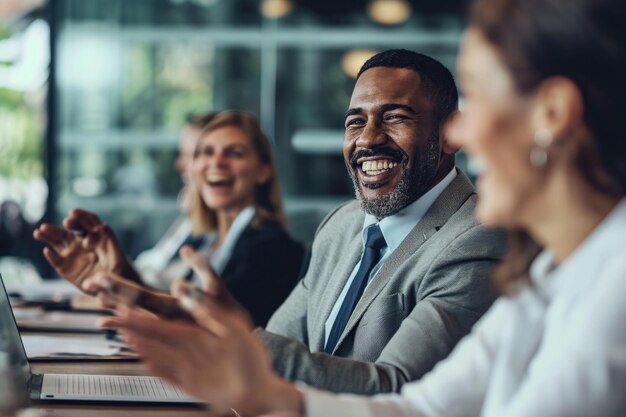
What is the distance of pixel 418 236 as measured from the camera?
2236 mm

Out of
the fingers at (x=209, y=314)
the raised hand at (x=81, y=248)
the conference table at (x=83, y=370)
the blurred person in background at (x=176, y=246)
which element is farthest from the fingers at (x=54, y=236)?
the fingers at (x=209, y=314)

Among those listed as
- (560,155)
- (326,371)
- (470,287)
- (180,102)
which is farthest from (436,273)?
(180,102)

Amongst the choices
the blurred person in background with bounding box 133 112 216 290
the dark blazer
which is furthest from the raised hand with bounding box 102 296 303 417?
the blurred person in background with bounding box 133 112 216 290

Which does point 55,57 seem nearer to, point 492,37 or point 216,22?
point 216,22

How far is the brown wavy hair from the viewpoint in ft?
3.61

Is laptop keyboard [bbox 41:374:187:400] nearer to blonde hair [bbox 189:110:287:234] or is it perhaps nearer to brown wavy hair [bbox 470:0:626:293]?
brown wavy hair [bbox 470:0:626:293]

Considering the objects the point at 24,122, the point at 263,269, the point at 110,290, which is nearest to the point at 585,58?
the point at 110,290

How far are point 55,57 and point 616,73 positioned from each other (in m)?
6.26

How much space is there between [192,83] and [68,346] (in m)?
4.56

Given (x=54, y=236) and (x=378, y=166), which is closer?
(x=378, y=166)

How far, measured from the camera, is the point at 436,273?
2.05 meters

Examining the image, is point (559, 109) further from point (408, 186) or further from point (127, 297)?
point (408, 186)

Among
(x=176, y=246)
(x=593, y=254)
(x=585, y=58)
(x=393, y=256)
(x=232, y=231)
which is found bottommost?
(x=176, y=246)

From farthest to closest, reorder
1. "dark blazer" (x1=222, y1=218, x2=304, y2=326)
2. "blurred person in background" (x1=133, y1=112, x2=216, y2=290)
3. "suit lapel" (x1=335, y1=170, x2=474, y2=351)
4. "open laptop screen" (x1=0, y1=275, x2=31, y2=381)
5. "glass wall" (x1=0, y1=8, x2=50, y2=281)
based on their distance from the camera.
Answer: "glass wall" (x1=0, y1=8, x2=50, y2=281) < "blurred person in background" (x1=133, y1=112, x2=216, y2=290) < "dark blazer" (x1=222, y1=218, x2=304, y2=326) < "suit lapel" (x1=335, y1=170, x2=474, y2=351) < "open laptop screen" (x1=0, y1=275, x2=31, y2=381)
